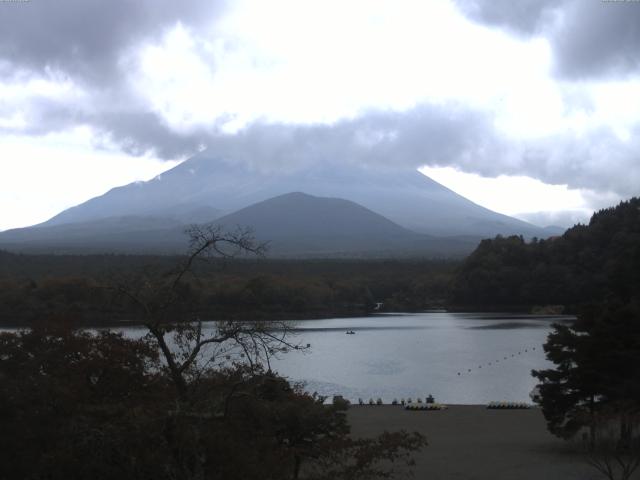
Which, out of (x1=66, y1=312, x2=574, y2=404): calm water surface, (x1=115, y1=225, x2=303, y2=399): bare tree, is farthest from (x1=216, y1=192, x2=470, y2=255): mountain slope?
(x1=115, y1=225, x2=303, y2=399): bare tree

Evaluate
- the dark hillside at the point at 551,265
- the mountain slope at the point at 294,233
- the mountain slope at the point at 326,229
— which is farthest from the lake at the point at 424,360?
the mountain slope at the point at 326,229

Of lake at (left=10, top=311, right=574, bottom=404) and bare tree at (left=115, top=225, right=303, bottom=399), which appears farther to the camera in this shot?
lake at (left=10, top=311, right=574, bottom=404)

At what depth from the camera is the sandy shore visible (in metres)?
11.2

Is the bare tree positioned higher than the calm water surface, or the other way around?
the bare tree

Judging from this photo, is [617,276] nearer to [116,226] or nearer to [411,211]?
[116,226]

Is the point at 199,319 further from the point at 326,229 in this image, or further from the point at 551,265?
the point at 326,229

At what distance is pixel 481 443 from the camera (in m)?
13.8

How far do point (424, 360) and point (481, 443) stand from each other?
15.9m

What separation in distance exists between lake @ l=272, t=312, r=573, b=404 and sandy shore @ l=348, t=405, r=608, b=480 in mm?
2575

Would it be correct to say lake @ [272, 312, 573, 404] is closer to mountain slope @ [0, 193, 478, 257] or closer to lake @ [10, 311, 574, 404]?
lake @ [10, 311, 574, 404]

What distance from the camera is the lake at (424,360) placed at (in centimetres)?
2234

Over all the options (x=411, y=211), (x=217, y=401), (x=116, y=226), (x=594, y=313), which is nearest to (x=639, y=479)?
(x=594, y=313)

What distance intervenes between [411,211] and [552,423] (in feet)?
561

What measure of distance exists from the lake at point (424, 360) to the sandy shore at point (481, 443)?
2575mm
